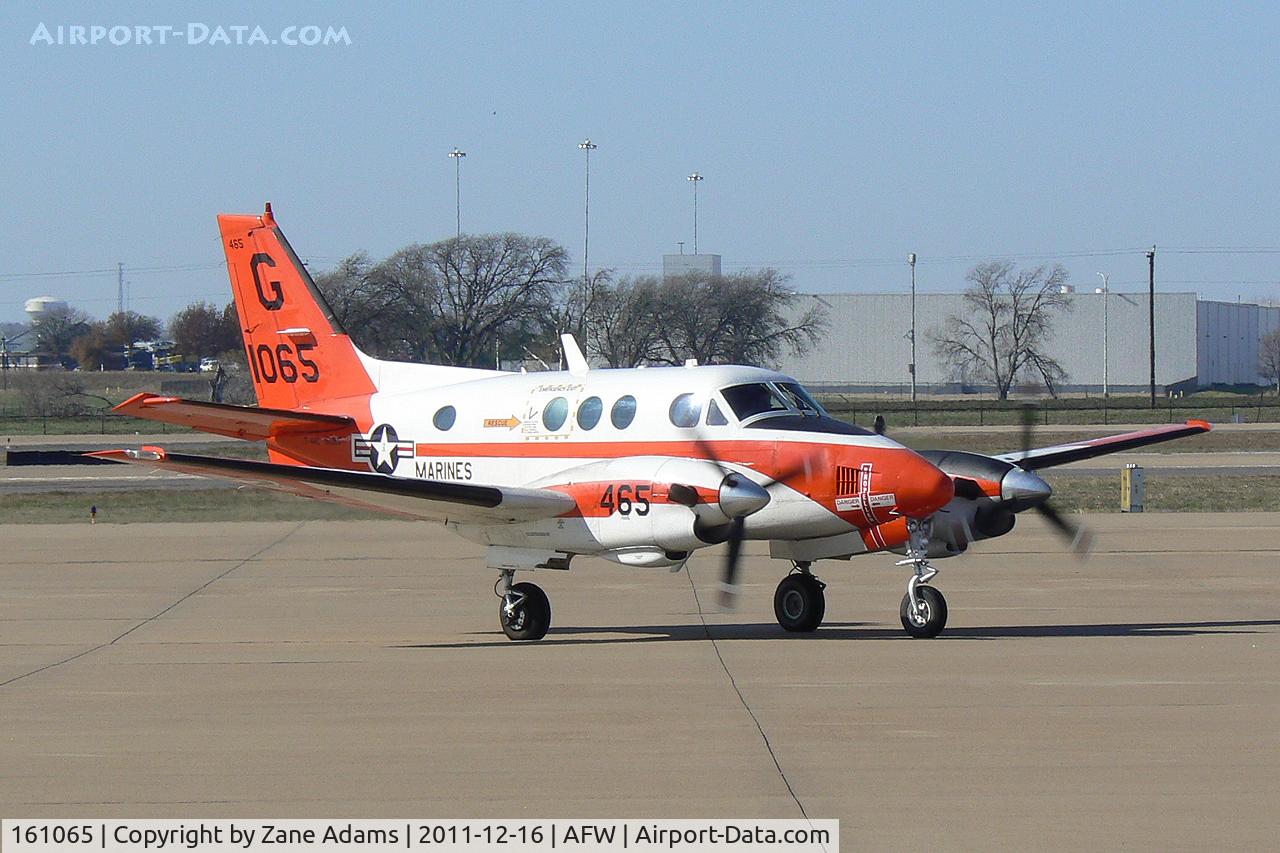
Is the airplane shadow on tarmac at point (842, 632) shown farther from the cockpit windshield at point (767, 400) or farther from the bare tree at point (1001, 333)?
the bare tree at point (1001, 333)

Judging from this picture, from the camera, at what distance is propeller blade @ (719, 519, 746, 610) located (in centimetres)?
1544

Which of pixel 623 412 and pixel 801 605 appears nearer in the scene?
pixel 801 605

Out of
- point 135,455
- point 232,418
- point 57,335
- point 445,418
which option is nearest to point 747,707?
point 135,455

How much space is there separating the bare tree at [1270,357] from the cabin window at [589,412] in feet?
413

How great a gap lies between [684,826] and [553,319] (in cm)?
7267

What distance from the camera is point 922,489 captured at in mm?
14977

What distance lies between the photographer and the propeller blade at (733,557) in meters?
15.4

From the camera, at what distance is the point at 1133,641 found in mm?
15430

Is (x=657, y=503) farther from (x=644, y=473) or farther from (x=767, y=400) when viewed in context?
(x=767, y=400)

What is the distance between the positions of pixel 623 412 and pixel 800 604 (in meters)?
A: 2.85

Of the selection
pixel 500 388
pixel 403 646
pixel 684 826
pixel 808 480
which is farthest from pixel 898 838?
pixel 500 388
